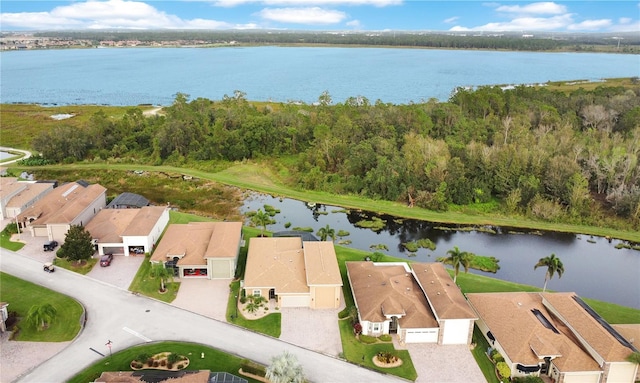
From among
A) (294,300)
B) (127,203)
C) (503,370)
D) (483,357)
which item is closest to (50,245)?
(127,203)

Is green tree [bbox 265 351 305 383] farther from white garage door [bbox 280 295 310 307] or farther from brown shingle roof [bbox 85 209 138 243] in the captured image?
brown shingle roof [bbox 85 209 138 243]

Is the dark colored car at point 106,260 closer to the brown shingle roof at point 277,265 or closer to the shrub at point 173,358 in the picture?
the brown shingle roof at point 277,265

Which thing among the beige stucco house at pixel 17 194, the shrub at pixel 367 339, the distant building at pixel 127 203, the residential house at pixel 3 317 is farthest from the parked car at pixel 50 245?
the shrub at pixel 367 339

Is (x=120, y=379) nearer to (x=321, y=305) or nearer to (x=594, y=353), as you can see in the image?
(x=321, y=305)

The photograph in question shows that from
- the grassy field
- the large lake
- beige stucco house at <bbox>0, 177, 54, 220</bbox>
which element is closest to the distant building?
the grassy field

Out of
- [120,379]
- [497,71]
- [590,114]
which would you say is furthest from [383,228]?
[497,71]

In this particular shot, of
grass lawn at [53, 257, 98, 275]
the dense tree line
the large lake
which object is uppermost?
the large lake
